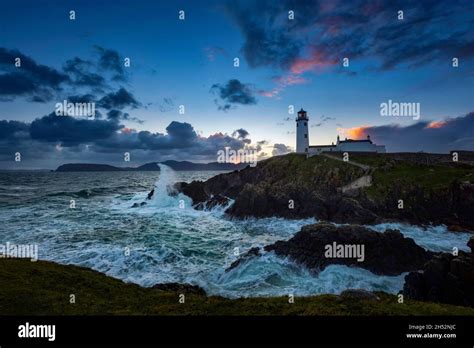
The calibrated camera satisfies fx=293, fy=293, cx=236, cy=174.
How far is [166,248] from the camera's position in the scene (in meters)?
28.7

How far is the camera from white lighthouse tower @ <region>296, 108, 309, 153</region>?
238 feet

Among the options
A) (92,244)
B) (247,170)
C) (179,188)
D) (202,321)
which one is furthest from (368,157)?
(202,321)

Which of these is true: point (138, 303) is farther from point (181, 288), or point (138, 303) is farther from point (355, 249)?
point (355, 249)

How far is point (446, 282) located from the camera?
15.3m

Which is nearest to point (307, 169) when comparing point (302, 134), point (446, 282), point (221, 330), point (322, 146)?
point (322, 146)

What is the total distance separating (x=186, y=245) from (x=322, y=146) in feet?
164

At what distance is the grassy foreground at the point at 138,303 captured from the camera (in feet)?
36.7

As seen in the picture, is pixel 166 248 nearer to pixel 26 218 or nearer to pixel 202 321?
pixel 202 321

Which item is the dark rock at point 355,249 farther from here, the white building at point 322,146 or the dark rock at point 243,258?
the white building at point 322,146

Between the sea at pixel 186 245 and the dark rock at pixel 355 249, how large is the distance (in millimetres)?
844

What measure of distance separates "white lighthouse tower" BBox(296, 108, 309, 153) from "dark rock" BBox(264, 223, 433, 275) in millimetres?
48796

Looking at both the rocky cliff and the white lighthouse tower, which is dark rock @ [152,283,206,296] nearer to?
the rocky cliff

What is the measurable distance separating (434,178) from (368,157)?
17221 mm

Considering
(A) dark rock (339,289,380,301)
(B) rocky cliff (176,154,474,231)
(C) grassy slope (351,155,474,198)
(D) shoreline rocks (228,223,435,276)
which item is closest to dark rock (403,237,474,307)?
(A) dark rock (339,289,380,301)
